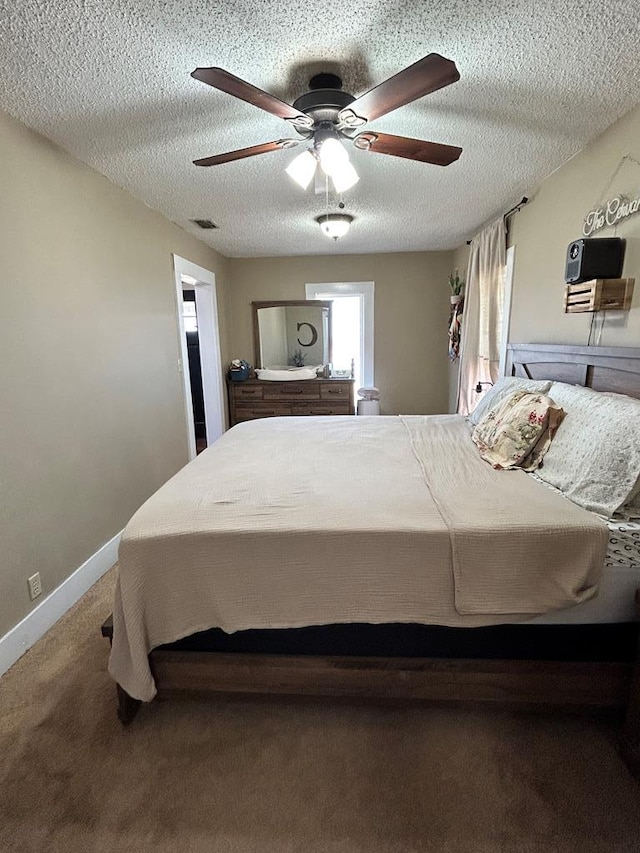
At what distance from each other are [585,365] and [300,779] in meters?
2.17

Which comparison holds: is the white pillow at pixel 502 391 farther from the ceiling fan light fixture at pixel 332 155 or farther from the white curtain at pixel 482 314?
the ceiling fan light fixture at pixel 332 155

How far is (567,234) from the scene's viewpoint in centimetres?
234

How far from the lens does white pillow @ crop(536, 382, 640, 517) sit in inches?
55.9

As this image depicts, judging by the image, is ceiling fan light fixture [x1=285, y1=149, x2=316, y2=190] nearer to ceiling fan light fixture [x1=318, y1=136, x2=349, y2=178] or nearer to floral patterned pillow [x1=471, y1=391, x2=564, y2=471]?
ceiling fan light fixture [x1=318, y1=136, x2=349, y2=178]

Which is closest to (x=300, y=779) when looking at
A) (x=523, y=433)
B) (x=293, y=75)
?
(x=523, y=433)

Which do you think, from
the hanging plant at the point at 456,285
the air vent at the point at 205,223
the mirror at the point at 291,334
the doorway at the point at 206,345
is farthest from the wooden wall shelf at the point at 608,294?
the mirror at the point at 291,334

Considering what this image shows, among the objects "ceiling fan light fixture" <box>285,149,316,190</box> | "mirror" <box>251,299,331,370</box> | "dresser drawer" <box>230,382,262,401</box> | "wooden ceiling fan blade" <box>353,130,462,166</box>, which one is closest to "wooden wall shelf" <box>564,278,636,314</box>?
"wooden ceiling fan blade" <box>353,130,462,166</box>

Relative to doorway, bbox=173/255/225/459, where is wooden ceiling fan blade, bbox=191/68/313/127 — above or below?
above

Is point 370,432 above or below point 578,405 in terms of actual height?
below

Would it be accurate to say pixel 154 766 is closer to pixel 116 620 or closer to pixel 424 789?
pixel 116 620

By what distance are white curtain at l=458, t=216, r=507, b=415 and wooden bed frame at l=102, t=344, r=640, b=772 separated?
2499mm

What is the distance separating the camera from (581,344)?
220 cm

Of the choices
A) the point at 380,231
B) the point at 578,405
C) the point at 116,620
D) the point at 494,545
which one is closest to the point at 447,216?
the point at 380,231

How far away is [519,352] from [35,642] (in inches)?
128
